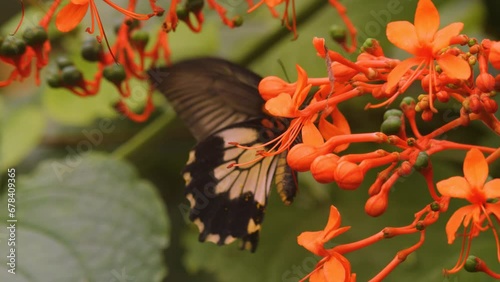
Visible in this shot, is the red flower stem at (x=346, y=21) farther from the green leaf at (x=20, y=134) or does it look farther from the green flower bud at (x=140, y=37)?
the green leaf at (x=20, y=134)

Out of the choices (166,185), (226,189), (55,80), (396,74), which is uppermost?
(396,74)

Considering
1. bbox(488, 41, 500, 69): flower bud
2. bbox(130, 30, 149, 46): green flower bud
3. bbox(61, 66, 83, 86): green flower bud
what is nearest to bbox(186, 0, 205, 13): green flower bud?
bbox(130, 30, 149, 46): green flower bud

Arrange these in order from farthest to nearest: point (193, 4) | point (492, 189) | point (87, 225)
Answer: point (87, 225) < point (193, 4) < point (492, 189)

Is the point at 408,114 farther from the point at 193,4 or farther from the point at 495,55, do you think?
the point at 193,4

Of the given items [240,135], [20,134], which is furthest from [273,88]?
[20,134]

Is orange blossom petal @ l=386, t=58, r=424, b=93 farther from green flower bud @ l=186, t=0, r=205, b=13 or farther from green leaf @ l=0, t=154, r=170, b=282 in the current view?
green leaf @ l=0, t=154, r=170, b=282

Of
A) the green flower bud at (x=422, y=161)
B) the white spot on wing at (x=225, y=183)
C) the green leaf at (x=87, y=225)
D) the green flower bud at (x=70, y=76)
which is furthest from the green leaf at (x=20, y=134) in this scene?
the green flower bud at (x=422, y=161)

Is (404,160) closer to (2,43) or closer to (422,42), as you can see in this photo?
(422,42)
